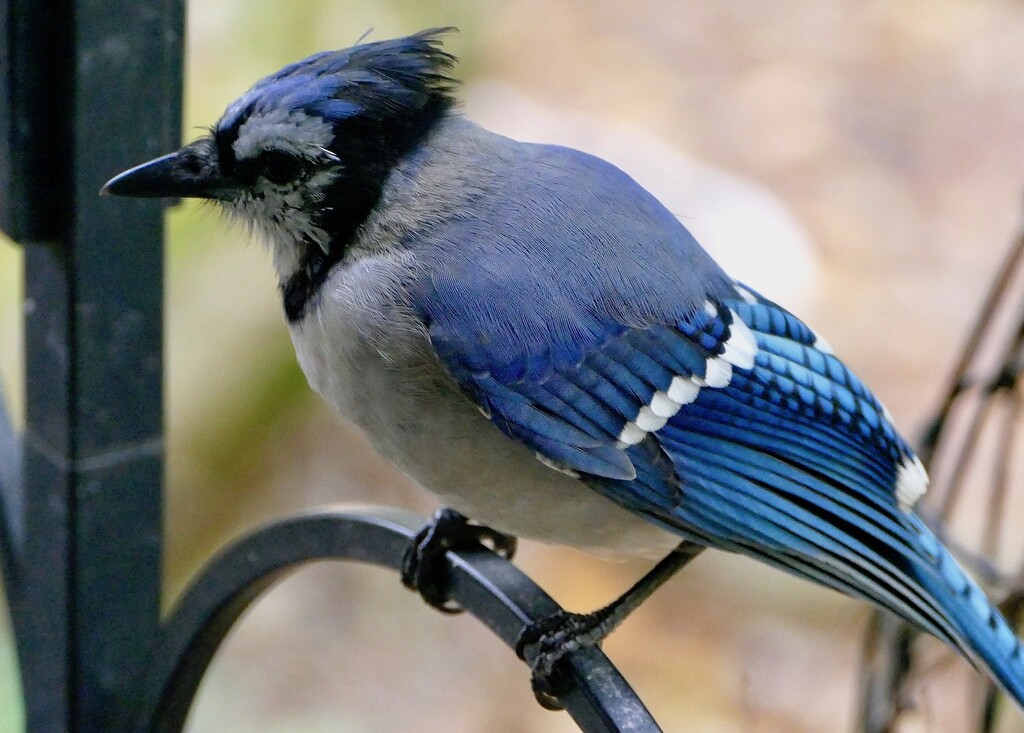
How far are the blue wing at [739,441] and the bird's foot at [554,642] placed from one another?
10 cm

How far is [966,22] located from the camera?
339 centimetres

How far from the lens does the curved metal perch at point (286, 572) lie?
0.99 metres

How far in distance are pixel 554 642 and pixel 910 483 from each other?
0.33 metres

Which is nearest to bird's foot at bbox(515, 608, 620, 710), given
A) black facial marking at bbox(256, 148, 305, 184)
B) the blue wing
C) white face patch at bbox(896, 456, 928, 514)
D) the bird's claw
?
the bird's claw

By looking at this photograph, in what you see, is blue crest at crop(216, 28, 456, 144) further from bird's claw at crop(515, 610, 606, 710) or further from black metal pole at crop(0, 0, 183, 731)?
bird's claw at crop(515, 610, 606, 710)

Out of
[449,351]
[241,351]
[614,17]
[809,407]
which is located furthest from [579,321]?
[614,17]

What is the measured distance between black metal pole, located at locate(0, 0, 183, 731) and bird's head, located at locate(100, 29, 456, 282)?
0.06 metres

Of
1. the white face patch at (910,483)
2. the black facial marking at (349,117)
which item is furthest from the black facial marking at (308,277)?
the white face patch at (910,483)

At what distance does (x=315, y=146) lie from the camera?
983 millimetres

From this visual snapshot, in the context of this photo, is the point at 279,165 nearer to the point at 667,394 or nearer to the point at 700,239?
the point at 667,394

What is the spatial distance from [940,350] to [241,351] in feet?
4.49

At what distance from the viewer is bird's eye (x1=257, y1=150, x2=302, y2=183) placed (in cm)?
100

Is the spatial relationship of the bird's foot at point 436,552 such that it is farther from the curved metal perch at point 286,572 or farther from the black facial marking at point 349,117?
the black facial marking at point 349,117

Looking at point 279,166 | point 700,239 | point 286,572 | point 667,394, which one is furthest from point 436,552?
point 700,239
